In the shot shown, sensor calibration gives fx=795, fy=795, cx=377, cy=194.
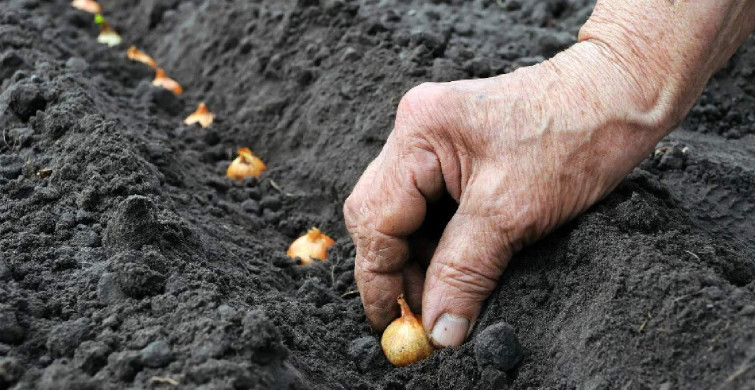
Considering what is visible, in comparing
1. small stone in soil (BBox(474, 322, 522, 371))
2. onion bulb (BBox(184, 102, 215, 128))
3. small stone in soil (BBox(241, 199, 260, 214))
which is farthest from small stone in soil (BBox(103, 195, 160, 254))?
onion bulb (BBox(184, 102, 215, 128))

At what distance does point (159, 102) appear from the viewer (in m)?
5.02

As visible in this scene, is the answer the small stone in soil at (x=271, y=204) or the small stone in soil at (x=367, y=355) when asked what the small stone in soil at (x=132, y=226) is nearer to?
the small stone in soil at (x=367, y=355)

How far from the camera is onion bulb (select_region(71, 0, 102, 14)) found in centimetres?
643

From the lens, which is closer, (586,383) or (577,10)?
(586,383)

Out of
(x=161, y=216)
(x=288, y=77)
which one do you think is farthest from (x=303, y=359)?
(x=288, y=77)

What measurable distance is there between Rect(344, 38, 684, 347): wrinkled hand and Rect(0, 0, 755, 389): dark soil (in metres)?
0.12

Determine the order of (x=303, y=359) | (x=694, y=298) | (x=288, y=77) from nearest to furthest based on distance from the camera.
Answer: (x=694, y=298)
(x=303, y=359)
(x=288, y=77)

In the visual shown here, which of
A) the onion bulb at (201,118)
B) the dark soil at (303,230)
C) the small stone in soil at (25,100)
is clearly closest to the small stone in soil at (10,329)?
the dark soil at (303,230)

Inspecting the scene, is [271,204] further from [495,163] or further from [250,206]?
[495,163]

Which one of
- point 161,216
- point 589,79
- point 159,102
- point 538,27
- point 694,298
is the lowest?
point 159,102

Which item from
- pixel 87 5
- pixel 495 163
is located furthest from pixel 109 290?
pixel 87 5

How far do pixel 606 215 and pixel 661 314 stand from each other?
1.63 ft

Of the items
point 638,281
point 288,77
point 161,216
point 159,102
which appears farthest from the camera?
point 159,102

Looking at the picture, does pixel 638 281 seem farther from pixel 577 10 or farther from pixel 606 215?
pixel 577 10
